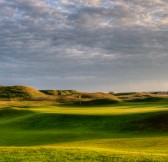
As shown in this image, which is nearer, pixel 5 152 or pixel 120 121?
pixel 5 152

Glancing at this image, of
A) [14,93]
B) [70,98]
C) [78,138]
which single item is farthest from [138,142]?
[14,93]

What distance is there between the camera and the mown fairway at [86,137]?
2127cm

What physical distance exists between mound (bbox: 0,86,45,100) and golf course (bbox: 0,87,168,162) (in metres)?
55.2

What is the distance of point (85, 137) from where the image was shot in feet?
115

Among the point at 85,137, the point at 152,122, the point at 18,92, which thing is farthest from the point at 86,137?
the point at 18,92

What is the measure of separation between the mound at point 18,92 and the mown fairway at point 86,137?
182 feet

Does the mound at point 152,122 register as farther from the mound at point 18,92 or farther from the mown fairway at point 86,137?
the mound at point 18,92

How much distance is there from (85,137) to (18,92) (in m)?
85.6

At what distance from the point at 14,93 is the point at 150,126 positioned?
270ft

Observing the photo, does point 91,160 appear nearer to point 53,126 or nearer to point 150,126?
point 150,126

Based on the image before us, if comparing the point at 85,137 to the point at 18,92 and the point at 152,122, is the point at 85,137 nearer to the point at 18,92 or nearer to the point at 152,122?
the point at 152,122

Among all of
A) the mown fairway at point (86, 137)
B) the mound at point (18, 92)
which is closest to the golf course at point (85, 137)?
the mown fairway at point (86, 137)

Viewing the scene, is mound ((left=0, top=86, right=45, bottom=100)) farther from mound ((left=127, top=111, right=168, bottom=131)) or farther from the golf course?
mound ((left=127, top=111, right=168, bottom=131))

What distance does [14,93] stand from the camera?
386 ft
